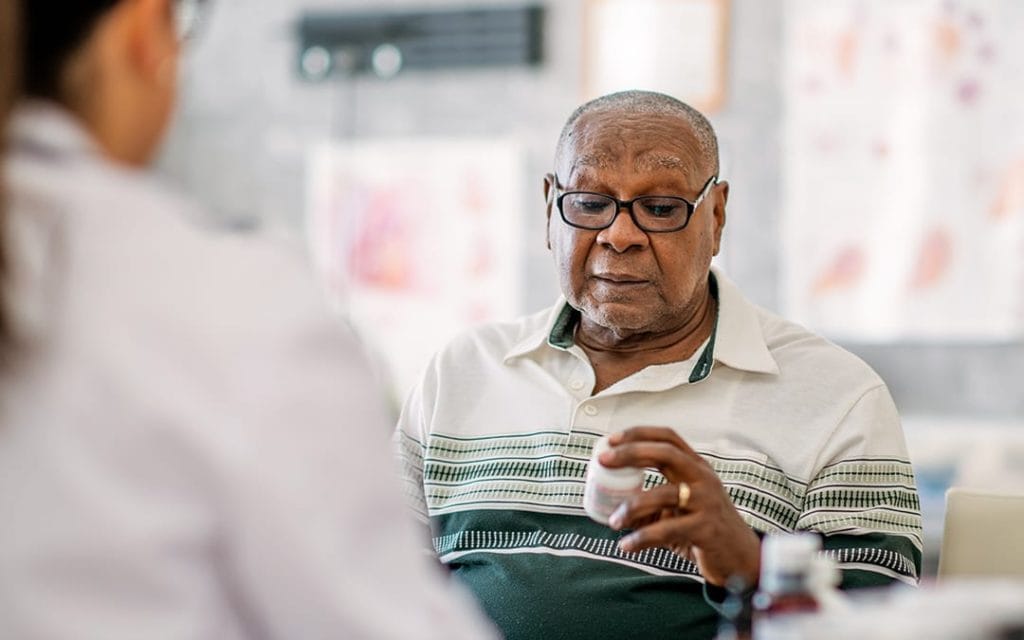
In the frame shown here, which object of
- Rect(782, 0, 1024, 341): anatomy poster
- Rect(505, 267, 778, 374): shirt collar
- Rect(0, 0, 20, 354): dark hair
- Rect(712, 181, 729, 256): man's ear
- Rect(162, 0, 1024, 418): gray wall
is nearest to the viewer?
Rect(0, 0, 20, 354): dark hair

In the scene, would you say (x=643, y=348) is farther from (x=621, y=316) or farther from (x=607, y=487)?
(x=607, y=487)

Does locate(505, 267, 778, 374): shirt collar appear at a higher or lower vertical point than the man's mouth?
lower

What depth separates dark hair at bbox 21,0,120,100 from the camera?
843mm

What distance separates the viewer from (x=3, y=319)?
79 cm

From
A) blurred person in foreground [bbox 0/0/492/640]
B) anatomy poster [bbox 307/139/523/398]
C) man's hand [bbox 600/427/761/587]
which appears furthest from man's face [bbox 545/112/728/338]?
anatomy poster [bbox 307/139/523/398]

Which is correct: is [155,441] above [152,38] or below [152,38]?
below

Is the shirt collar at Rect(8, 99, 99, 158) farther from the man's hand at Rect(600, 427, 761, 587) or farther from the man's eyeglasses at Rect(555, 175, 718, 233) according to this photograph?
the man's eyeglasses at Rect(555, 175, 718, 233)

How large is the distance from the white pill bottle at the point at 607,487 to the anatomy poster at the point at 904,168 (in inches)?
100

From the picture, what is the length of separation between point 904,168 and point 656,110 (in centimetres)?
205

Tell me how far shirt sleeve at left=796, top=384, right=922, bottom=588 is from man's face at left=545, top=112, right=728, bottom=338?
0.31m

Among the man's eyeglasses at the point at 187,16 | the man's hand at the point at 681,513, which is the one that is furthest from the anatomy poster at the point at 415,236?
the man's eyeglasses at the point at 187,16

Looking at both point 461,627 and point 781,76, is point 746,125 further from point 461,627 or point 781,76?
point 461,627

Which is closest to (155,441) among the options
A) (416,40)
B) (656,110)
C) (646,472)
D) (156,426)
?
(156,426)

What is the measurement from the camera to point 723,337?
1.92 meters
